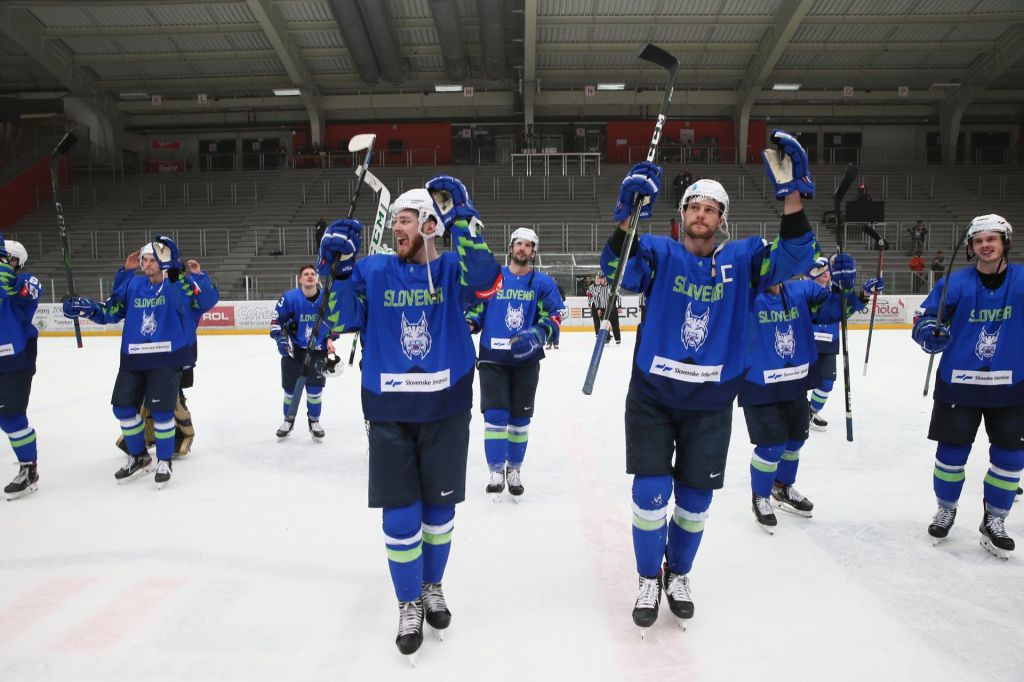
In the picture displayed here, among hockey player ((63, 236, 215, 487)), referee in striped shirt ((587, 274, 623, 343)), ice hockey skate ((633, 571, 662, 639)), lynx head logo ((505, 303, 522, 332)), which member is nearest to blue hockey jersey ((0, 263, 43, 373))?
hockey player ((63, 236, 215, 487))

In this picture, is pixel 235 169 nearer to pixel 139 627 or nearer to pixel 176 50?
pixel 176 50

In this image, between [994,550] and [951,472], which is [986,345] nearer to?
[951,472]

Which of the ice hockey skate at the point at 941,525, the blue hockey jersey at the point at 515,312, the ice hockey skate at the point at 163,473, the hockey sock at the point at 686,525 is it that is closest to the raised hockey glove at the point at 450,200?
the hockey sock at the point at 686,525

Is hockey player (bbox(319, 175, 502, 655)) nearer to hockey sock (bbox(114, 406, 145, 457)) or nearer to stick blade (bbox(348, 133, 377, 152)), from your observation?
stick blade (bbox(348, 133, 377, 152))

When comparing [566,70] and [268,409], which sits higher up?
[566,70]

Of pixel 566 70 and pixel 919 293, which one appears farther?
pixel 566 70

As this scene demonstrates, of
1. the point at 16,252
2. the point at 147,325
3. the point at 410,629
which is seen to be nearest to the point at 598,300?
the point at 147,325

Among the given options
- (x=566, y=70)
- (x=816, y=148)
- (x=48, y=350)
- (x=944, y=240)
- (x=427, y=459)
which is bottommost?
(x=48, y=350)

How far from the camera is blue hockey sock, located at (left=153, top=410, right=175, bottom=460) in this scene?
5.35m

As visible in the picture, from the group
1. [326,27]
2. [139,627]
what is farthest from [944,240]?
[139,627]

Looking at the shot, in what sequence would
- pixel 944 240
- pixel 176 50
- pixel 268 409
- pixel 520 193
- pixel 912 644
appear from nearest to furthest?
pixel 912 644, pixel 268 409, pixel 944 240, pixel 176 50, pixel 520 193

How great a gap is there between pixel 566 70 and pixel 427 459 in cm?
2394

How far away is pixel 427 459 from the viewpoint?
9.79ft

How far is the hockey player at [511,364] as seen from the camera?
16.1 ft
